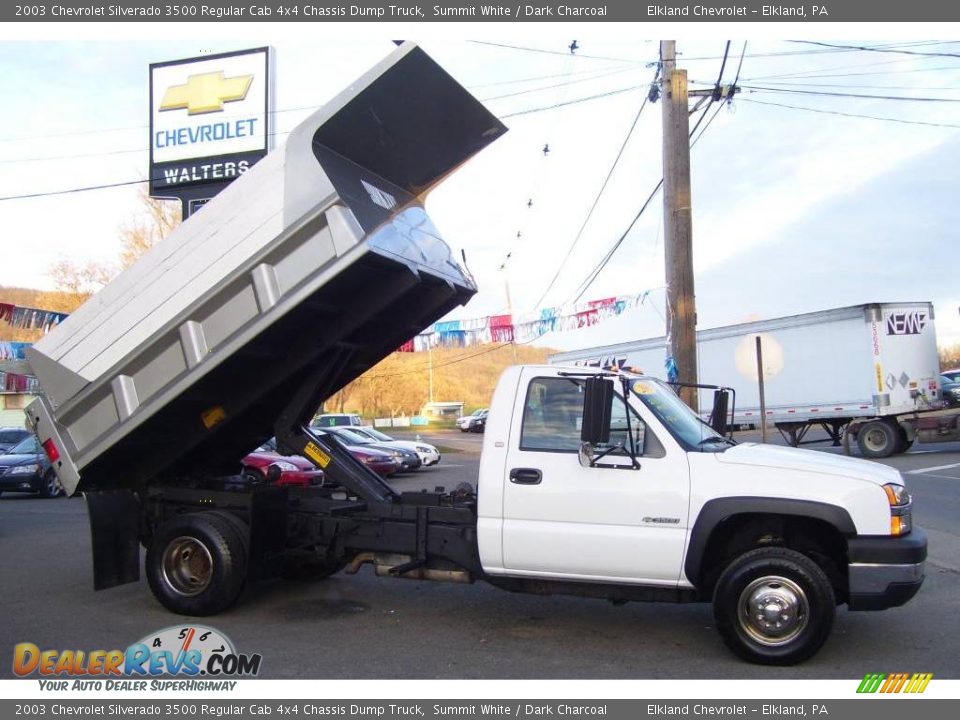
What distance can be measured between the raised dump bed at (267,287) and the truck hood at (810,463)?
2.73 metres

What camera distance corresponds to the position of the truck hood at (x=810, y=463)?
17.5 feet

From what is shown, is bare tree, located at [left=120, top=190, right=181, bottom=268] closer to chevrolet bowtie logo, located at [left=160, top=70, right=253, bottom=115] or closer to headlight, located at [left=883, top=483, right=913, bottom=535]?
chevrolet bowtie logo, located at [left=160, top=70, right=253, bottom=115]

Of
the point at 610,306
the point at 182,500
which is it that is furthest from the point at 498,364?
the point at 182,500

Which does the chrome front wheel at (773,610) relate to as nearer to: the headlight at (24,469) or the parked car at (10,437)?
the headlight at (24,469)

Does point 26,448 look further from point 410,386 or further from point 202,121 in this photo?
point 410,386

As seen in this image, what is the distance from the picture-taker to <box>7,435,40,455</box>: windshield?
1822 centimetres

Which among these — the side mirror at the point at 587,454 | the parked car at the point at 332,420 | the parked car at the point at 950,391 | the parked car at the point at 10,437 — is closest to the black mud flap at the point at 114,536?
the side mirror at the point at 587,454

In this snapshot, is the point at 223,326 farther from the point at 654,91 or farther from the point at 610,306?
the point at 610,306

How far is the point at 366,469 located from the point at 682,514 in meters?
2.93

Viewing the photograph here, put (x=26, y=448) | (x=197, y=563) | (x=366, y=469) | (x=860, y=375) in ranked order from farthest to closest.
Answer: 1. (x=860, y=375)
2. (x=26, y=448)
3. (x=366, y=469)
4. (x=197, y=563)

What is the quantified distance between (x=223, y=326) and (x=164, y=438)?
58.9 inches

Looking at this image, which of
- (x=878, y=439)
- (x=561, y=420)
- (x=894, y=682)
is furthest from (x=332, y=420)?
(x=894, y=682)

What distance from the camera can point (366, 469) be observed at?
23.5 ft

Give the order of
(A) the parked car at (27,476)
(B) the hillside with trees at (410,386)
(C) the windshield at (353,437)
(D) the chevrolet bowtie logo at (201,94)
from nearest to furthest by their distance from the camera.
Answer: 1. (A) the parked car at (27,476)
2. (D) the chevrolet bowtie logo at (201,94)
3. (C) the windshield at (353,437)
4. (B) the hillside with trees at (410,386)
